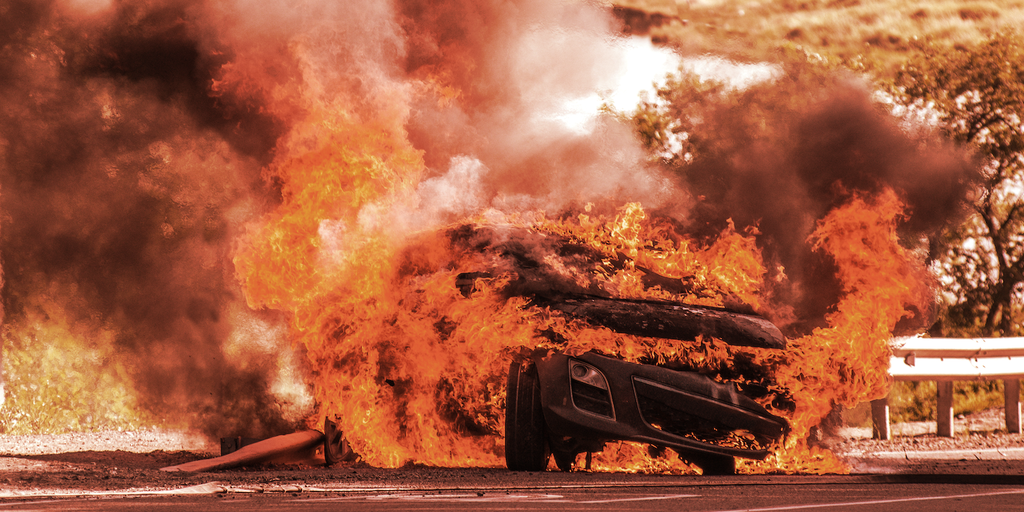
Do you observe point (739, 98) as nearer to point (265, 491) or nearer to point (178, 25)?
point (178, 25)

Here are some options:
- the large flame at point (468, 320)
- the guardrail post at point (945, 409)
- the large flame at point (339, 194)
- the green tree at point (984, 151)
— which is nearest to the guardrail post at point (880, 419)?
the guardrail post at point (945, 409)

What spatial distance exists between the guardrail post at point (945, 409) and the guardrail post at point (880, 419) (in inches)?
32.9

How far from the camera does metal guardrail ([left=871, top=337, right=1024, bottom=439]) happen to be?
10.4 meters

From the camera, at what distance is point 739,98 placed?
42.5 ft

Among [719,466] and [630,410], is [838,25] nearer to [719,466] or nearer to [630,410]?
[719,466]

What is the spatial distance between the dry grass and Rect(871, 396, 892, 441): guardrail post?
4898 mm

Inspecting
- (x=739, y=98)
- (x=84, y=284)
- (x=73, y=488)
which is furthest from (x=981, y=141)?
(x=73, y=488)

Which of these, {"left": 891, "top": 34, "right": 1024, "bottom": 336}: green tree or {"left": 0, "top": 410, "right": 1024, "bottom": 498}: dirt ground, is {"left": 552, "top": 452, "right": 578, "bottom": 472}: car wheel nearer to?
{"left": 0, "top": 410, "right": 1024, "bottom": 498}: dirt ground

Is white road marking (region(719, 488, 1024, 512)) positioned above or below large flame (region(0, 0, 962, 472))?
below

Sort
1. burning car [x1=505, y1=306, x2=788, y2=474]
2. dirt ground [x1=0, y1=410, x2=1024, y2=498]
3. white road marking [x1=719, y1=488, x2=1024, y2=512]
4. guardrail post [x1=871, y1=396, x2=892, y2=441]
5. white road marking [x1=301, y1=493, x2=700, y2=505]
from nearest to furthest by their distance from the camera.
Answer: white road marking [x1=719, y1=488, x2=1024, y2=512] → white road marking [x1=301, y1=493, x2=700, y2=505] → dirt ground [x1=0, y1=410, x2=1024, y2=498] → burning car [x1=505, y1=306, x2=788, y2=474] → guardrail post [x1=871, y1=396, x2=892, y2=441]

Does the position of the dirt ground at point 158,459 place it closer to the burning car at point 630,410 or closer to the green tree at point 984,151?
the burning car at point 630,410

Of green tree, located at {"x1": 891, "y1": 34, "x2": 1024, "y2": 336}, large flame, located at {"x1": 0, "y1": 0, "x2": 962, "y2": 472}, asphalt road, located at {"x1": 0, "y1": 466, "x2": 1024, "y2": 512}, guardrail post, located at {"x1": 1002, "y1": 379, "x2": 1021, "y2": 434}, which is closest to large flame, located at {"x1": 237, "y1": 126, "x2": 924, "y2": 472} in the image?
large flame, located at {"x1": 0, "y1": 0, "x2": 962, "y2": 472}

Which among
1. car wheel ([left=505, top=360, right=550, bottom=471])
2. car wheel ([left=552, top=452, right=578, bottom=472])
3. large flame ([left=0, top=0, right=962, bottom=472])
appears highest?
large flame ([left=0, top=0, right=962, bottom=472])

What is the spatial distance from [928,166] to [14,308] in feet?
32.5
